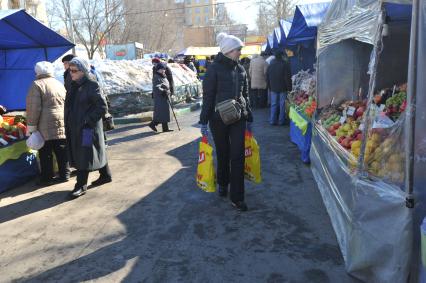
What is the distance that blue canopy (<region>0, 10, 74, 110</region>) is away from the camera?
250 inches

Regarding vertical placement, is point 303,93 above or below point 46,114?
above

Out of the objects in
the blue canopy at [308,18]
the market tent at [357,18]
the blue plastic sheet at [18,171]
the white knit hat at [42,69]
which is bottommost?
the blue plastic sheet at [18,171]

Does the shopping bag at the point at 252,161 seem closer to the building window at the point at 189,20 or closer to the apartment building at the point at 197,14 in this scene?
the building window at the point at 189,20

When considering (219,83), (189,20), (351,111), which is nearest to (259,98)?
(351,111)

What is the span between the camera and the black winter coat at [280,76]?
966cm

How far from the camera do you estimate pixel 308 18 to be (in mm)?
8008

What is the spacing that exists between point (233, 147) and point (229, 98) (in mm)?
543

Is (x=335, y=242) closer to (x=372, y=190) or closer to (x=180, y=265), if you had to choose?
(x=372, y=190)

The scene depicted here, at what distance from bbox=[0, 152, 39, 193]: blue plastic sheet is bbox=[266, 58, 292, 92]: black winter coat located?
5818 mm

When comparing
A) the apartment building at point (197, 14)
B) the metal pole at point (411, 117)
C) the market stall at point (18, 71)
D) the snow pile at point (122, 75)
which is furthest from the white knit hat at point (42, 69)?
the apartment building at point (197, 14)

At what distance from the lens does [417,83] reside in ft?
8.73

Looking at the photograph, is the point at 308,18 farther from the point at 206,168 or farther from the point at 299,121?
the point at 206,168

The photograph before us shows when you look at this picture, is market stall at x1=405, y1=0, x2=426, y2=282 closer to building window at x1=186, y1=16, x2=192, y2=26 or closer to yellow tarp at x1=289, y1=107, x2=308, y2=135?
yellow tarp at x1=289, y1=107, x2=308, y2=135

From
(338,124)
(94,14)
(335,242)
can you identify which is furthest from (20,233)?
(94,14)
